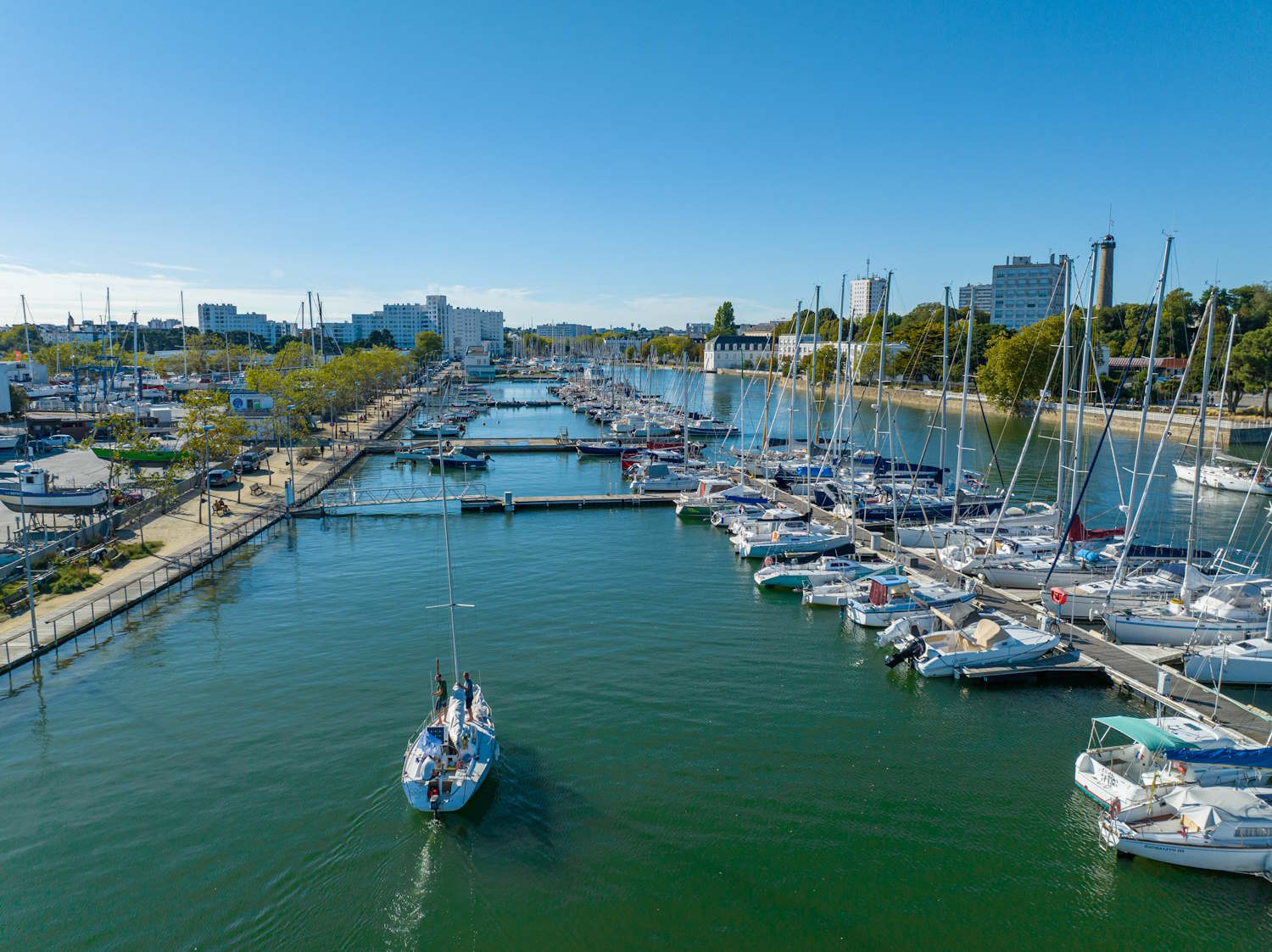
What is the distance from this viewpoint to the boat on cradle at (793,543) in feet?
134

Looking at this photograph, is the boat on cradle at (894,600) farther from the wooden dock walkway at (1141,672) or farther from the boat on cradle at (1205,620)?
the boat on cradle at (1205,620)

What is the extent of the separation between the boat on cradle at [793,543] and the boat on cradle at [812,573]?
3019mm

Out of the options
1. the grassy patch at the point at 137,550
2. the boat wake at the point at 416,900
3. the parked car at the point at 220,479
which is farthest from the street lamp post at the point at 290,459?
the boat wake at the point at 416,900

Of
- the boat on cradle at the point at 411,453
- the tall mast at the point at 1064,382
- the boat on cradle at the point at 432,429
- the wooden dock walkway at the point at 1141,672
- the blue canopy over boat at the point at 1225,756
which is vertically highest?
the tall mast at the point at 1064,382

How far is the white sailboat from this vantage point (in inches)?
720

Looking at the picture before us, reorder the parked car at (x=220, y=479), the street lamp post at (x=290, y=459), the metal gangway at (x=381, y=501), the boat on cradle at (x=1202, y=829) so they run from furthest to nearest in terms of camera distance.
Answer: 1. the parked car at (x=220, y=479)
2. the street lamp post at (x=290, y=459)
3. the metal gangway at (x=381, y=501)
4. the boat on cradle at (x=1202, y=829)

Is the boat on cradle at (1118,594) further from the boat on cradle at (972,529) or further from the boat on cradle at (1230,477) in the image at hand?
the boat on cradle at (1230,477)

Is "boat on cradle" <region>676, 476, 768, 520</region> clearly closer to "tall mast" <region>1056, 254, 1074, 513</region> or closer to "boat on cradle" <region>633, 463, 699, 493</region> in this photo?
"boat on cradle" <region>633, 463, 699, 493</region>

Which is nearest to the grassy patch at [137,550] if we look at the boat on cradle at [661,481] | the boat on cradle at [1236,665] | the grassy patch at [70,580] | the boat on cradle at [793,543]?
the grassy patch at [70,580]

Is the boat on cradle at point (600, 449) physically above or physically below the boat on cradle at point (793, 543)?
above

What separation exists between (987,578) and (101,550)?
40533 mm

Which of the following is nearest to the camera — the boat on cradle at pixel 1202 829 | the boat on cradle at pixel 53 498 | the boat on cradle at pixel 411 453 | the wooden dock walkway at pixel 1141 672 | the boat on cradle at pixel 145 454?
the boat on cradle at pixel 1202 829

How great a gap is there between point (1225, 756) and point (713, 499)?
116 ft

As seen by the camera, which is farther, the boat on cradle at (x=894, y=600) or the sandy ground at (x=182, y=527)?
the boat on cradle at (x=894, y=600)
